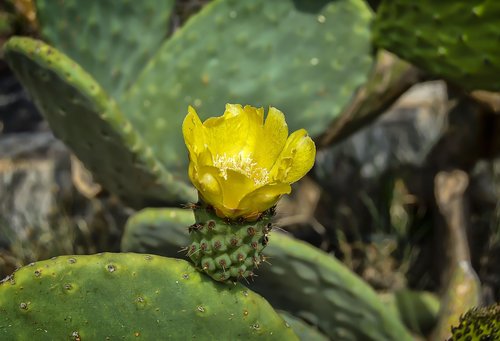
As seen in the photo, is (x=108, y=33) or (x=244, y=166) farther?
(x=108, y=33)

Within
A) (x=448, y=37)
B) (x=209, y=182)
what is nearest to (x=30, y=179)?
(x=448, y=37)

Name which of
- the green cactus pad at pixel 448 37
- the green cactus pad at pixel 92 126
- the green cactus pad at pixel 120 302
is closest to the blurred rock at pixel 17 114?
the green cactus pad at pixel 92 126

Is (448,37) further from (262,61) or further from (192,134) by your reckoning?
(192,134)

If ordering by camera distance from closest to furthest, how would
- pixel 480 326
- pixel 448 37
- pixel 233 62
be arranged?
pixel 480 326, pixel 448 37, pixel 233 62

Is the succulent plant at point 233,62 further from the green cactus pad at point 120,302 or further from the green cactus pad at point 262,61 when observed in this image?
the green cactus pad at point 120,302

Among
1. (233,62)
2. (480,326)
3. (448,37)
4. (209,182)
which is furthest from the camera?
(233,62)

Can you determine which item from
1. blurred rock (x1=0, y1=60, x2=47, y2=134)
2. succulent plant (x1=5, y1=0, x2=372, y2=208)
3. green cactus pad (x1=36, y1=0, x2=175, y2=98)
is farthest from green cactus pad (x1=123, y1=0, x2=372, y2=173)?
blurred rock (x1=0, y1=60, x2=47, y2=134)

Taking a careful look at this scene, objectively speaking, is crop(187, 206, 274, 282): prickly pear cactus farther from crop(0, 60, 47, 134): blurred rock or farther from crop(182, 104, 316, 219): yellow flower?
crop(0, 60, 47, 134): blurred rock
